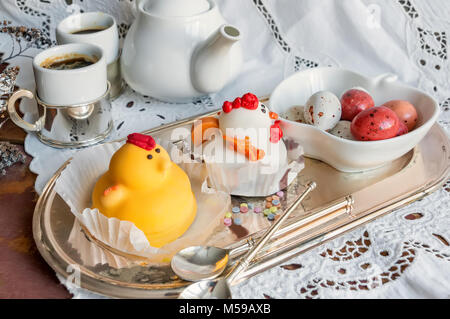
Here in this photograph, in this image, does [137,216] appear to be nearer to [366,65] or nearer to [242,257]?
[242,257]

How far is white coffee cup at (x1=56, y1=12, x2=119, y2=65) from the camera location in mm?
832

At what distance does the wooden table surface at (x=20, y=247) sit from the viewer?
1.83 feet

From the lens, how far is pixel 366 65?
1012mm

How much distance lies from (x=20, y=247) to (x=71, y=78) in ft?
0.83

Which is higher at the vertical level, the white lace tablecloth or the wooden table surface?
the white lace tablecloth


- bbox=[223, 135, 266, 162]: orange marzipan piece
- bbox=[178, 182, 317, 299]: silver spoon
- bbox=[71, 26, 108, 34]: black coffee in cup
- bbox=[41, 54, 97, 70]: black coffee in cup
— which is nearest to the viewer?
bbox=[178, 182, 317, 299]: silver spoon

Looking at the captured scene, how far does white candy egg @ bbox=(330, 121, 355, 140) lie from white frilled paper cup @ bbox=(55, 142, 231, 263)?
0.21 m

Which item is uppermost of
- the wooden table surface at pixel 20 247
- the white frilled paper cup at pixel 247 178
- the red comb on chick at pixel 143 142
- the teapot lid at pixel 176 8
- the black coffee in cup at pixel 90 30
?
the teapot lid at pixel 176 8

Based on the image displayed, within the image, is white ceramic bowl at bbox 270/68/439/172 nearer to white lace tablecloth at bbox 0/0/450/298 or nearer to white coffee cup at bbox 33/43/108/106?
white lace tablecloth at bbox 0/0/450/298

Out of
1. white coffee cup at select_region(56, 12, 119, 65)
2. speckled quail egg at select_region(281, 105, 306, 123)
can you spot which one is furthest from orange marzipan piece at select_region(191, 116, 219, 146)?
white coffee cup at select_region(56, 12, 119, 65)

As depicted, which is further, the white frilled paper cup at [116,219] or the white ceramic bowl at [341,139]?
the white ceramic bowl at [341,139]

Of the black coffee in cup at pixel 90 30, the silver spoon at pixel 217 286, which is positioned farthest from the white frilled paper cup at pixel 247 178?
the black coffee in cup at pixel 90 30

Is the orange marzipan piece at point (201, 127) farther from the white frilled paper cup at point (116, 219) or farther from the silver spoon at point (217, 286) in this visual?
the silver spoon at point (217, 286)

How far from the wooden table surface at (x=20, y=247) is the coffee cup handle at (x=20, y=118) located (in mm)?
61
